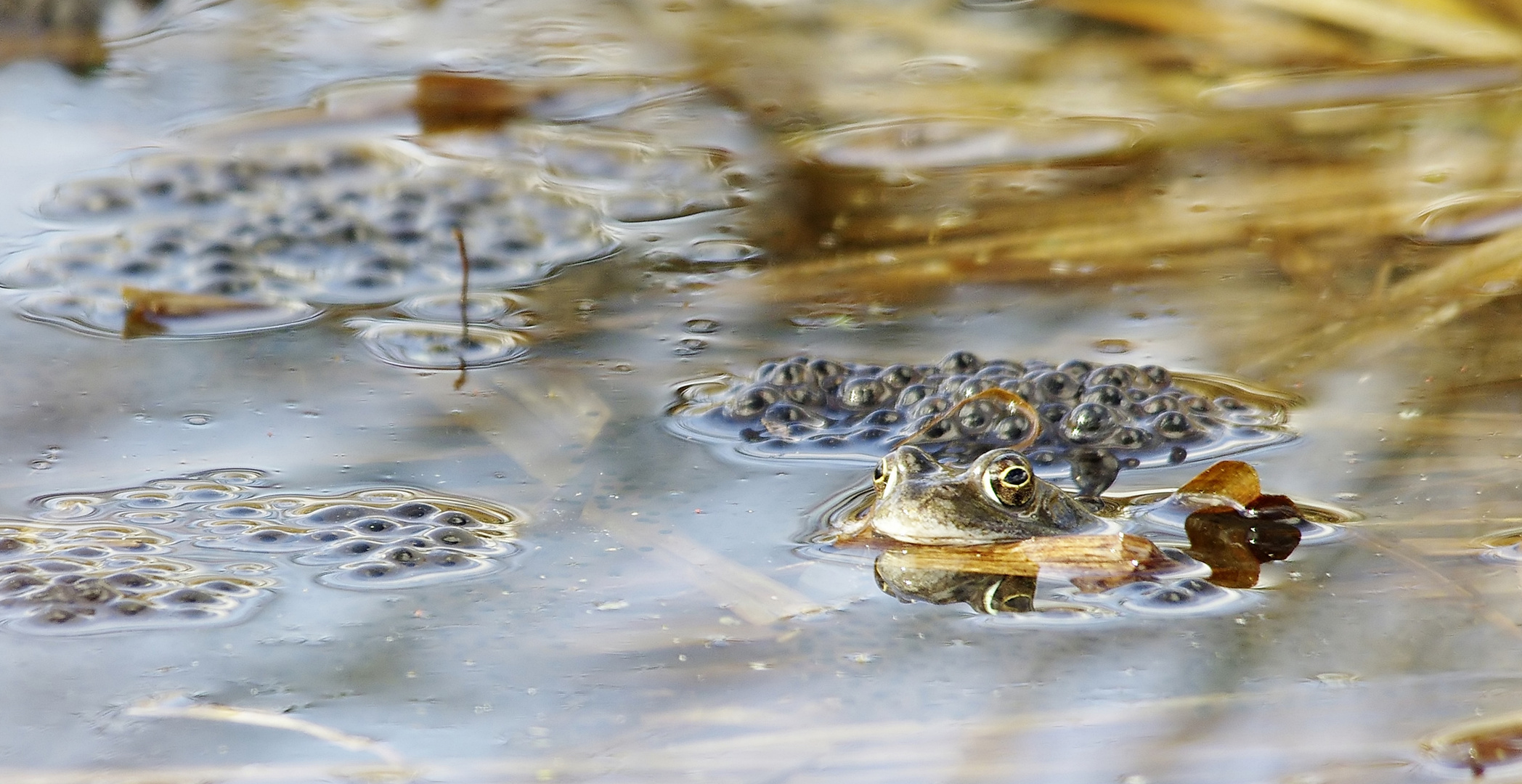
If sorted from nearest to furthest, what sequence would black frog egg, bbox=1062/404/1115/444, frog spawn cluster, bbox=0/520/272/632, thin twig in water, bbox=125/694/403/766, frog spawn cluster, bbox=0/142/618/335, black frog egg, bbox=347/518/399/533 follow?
thin twig in water, bbox=125/694/403/766
frog spawn cluster, bbox=0/520/272/632
black frog egg, bbox=347/518/399/533
black frog egg, bbox=1062/404/1115/444
frog spawn cluster, bbox=0/142/618/335

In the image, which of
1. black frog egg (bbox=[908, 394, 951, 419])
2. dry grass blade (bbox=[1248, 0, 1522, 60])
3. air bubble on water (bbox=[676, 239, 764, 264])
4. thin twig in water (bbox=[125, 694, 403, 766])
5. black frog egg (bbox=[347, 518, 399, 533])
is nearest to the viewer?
thin twig in water (bbox=[125, 694, 403, 766])

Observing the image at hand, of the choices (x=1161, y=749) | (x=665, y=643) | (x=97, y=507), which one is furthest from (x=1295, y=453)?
(x=97, y=507)

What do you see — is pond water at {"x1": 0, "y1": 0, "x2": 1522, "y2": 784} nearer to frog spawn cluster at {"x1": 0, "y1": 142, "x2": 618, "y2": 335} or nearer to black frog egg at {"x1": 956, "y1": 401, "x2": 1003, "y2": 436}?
frog spawn cluster at {"x1": 0, "y1": 142, "x2": 618, "y2": 335}

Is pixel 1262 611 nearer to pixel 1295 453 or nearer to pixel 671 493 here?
pixel 1295 453

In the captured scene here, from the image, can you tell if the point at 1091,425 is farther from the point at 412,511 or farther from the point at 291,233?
the point at 291,233

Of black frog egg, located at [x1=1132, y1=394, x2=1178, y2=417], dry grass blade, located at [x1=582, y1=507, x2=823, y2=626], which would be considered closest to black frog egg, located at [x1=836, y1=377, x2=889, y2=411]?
black frog egg, located at [x1=1132, y1=394, x2=1178, y2=417]
